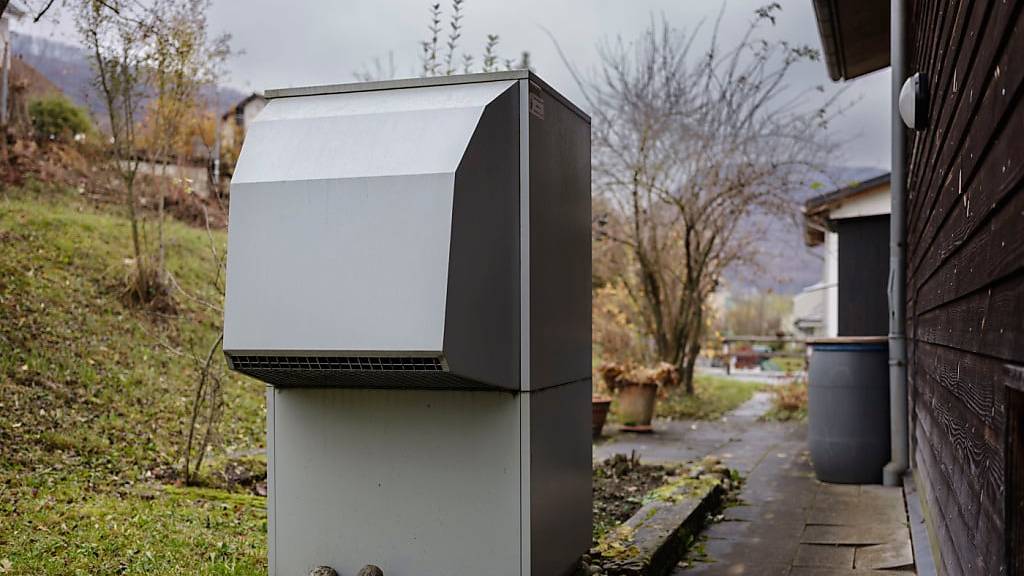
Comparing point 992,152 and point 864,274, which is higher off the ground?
point 864,274

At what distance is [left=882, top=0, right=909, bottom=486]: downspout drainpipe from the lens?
6.42 meters

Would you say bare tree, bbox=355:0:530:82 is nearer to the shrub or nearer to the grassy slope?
the grassy slope

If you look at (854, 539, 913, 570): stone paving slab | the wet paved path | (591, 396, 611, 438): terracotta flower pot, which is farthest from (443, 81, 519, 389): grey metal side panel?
(591, 396, 611, 438): terracotta flower pot

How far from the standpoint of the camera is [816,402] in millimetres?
7016

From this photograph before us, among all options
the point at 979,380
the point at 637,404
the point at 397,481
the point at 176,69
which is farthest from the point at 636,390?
the point at 979,380

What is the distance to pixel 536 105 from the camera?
359cm

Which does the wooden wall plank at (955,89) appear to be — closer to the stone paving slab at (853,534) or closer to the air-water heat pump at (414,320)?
the air-water heat pump at (414,320)

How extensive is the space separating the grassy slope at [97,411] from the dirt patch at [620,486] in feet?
6.86

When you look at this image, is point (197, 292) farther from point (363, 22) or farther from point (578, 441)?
point (363, 22)

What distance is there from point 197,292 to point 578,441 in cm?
745

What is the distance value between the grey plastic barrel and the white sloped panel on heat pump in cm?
452

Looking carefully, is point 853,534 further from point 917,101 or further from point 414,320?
point 414,320

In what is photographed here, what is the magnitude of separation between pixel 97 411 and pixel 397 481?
4.40 m

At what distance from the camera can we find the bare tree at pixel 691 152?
43.0 feet
